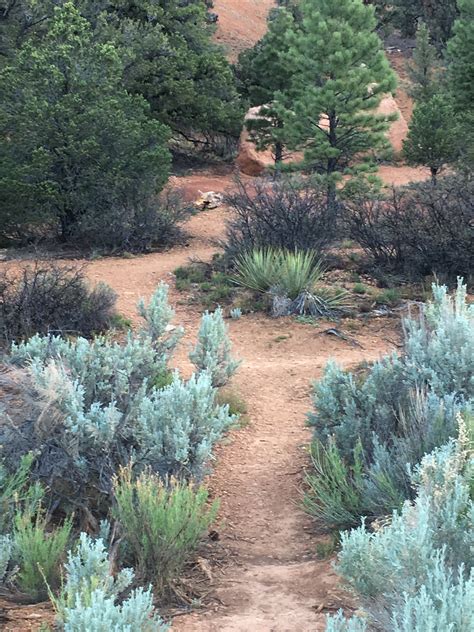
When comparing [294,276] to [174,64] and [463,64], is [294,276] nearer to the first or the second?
[174,64]

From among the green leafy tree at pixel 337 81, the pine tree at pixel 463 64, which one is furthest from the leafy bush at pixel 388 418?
the pine tree at pixel 463 64

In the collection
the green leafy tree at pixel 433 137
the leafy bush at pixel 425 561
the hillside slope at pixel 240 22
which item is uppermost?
the hillside slope at pixel 240 22

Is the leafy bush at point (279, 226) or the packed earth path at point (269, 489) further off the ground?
the leafy bush at point (279, 226)

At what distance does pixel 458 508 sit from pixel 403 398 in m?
1.76

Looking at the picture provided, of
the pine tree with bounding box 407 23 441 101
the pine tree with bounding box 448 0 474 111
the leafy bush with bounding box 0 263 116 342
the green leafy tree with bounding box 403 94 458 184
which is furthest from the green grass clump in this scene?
the pine tree with bounding box 407 23 441 101

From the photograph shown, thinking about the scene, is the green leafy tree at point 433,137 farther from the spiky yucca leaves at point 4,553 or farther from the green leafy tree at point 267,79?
the spiky yucca leaves at point 4,553

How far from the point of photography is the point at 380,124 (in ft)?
61.6

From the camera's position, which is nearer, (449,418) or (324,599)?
(324,599)

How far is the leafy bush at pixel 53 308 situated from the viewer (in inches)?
305

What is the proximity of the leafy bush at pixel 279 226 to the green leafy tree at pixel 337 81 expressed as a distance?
21.7 ft

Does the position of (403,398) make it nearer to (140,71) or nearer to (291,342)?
(291,342)

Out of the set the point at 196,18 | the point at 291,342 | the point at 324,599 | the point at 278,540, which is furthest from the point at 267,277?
the point at 196,18

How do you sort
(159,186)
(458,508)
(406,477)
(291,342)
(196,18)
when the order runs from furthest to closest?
1. (196,18)
2. (159,186)
3. (291,342)
4. (406,477)
5. (458,508)

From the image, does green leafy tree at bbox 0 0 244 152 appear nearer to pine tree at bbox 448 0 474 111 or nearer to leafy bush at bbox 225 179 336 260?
pine tree at bbox 448 0 474 111
